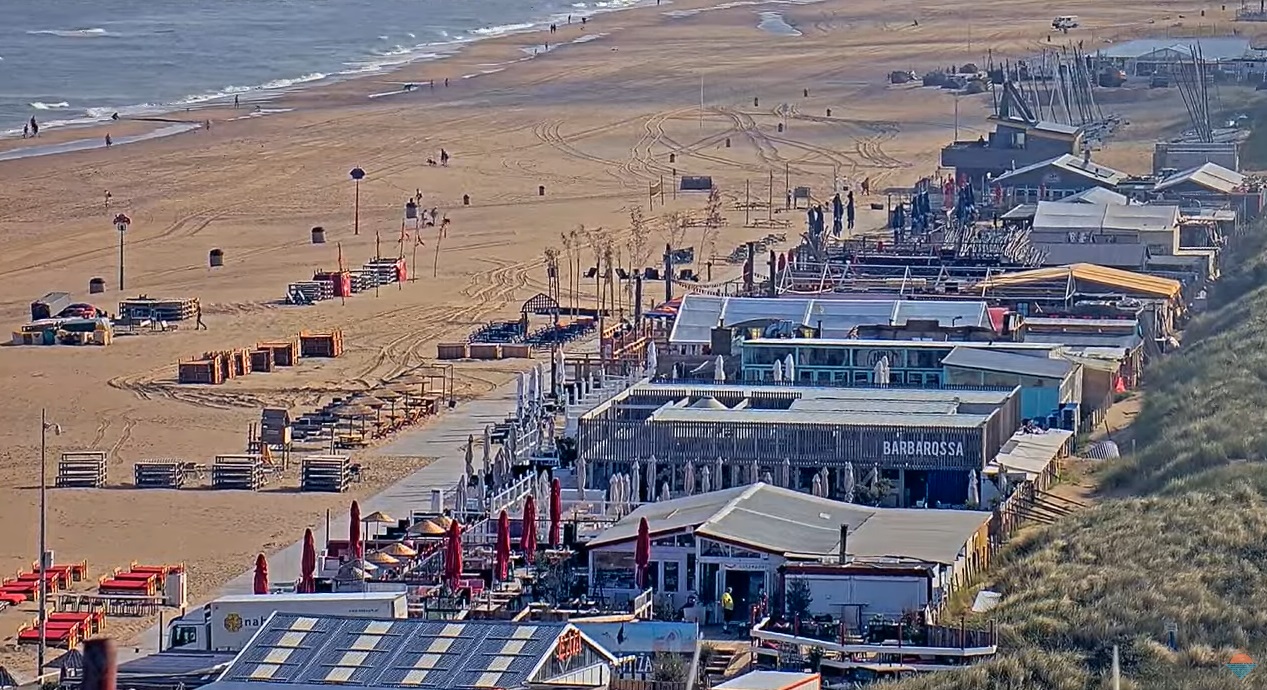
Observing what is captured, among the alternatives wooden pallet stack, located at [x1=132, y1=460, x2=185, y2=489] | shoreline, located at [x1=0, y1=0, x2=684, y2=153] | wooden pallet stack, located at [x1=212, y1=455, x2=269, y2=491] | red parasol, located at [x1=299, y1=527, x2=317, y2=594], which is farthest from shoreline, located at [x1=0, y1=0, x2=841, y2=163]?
red parasol, located at [x1=299, y1=527, x2=317, y2=594]

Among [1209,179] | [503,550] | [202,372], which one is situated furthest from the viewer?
[1209,179]

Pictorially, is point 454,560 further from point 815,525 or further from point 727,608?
point 815,525

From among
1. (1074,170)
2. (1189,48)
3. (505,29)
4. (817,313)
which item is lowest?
(817,313)

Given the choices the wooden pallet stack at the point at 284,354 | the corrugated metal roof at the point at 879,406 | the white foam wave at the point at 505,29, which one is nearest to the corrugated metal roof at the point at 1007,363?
the corrugated metal roof at the point at 879,406

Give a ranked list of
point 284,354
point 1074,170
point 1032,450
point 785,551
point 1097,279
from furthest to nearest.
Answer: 1. point 1074,170
2. point 1097,279
3. point 284,354
4. point 1032,450
5. point 785,551

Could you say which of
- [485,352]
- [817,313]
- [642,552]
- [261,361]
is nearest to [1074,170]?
[485,352]

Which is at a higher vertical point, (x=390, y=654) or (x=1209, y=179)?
(x=1209, y=179)

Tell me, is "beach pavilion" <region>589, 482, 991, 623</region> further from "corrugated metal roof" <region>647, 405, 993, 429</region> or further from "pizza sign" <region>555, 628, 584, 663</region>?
"pizza sign" <region>555, 628, 584, 663</region>
